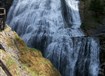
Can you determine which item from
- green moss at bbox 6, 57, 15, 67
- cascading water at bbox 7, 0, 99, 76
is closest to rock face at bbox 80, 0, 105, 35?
cascading water at bbox 7, 0, 99, 76

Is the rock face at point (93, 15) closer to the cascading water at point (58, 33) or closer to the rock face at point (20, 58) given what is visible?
the cascading water at point (58, 33)

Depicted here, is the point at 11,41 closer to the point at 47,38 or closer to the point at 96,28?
the point at 47,38

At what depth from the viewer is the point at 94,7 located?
2805 centimetres

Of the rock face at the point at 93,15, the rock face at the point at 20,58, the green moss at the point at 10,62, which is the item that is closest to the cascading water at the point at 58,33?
the rock face at the point at 93,15

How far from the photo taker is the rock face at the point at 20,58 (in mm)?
15547

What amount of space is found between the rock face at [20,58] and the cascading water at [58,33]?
4.02 metres

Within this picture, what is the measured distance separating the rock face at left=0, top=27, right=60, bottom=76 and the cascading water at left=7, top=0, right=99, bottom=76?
13.2 feet

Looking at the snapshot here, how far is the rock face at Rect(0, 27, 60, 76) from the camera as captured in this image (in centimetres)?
1555

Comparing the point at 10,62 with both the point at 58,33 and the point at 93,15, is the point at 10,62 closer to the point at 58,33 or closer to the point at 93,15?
the point at 58,33

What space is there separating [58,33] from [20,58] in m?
8.76

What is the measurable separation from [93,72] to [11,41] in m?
8.24

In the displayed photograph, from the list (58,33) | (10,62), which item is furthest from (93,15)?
→ (10,62)

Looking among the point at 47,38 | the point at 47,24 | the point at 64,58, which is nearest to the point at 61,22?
the point at 47,24

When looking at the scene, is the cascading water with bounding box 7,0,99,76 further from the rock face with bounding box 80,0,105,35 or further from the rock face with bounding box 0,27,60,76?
the rock face with bounding box 0,27,60,76
